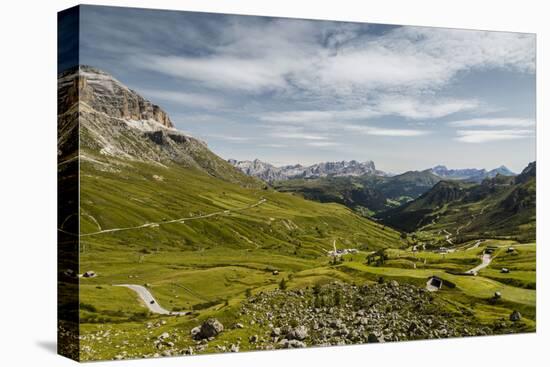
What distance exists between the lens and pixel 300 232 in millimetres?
57562

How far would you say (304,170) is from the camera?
197ft

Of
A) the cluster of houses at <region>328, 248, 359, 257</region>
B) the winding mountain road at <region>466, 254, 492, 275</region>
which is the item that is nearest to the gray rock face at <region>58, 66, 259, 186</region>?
the cluster of houses at <region>328, 248, 359, 257</region>

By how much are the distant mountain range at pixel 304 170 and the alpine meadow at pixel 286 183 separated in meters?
0.23

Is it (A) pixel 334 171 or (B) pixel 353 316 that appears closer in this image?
(B) pixel 353 316

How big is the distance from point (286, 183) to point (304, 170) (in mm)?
1978

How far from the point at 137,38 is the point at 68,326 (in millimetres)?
20169

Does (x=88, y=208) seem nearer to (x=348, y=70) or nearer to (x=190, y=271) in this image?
(x=190, y=271)

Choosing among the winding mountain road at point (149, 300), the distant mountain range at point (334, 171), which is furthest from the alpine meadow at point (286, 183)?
the distant mountain range at point (334, 171)

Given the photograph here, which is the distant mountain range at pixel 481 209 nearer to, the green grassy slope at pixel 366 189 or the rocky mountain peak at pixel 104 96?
the green grassy slope at pixel 366 189

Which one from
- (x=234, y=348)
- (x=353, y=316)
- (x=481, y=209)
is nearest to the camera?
(x=234, y=348)

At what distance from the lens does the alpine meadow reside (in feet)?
159

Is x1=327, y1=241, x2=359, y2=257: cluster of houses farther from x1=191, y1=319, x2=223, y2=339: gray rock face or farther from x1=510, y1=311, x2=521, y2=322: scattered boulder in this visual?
x1=510, y1=311, x2=521, y2=322: scattered boulder

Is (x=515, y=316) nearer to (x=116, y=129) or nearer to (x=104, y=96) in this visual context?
(x=116, y=129)

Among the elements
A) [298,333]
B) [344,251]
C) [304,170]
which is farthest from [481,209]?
[298,333]
